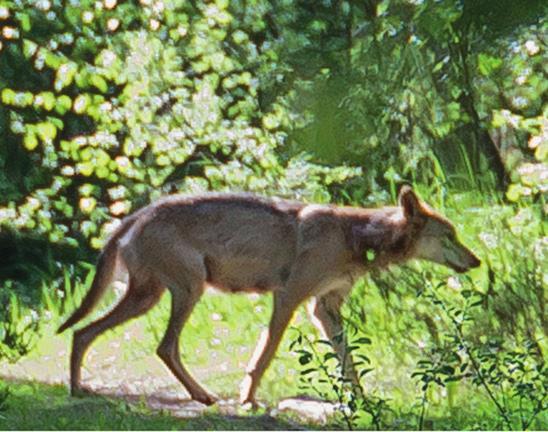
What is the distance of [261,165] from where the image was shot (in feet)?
19.2

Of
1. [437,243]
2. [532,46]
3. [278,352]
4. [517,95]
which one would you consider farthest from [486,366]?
[532,46]

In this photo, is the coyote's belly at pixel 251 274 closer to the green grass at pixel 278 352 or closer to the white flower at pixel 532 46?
the green grass at pixel 278 352

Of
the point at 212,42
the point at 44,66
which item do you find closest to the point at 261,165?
the point at 212,42

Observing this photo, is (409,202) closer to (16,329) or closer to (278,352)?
(278,352)

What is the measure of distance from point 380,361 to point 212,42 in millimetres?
1397

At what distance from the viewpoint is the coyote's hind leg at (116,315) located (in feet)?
17.3

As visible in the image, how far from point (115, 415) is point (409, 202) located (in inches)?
47.0

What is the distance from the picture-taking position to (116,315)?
5.28 meters

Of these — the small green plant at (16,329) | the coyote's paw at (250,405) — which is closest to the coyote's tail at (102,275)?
the small green plant at (16,329)

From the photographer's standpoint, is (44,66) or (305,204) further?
(44,66)

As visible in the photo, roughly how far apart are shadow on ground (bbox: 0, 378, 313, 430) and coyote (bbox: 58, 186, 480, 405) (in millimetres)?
88

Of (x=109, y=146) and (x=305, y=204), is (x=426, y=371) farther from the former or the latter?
(x=109, y=146)

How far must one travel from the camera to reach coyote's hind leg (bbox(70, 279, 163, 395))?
5.28 m

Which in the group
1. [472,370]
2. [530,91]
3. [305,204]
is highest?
[530,91]
